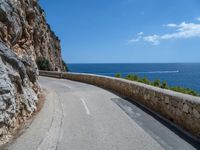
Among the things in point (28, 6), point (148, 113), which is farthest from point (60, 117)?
point (28, 6)

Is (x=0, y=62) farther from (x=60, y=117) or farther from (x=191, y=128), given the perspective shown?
(x=191, y=128)

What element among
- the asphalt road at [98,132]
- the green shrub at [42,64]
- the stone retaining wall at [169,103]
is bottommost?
the asphalt road at [98,132]

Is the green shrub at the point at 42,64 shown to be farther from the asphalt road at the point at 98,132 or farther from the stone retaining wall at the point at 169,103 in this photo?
the asphalt road at the point at 98,132

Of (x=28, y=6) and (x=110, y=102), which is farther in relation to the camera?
(x=28, y=6)

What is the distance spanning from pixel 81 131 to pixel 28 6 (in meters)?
24.7

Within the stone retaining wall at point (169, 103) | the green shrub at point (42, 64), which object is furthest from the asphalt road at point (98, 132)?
the green shrub at point (42, 64)

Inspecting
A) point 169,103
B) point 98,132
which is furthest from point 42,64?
point 98,132

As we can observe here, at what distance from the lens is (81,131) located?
7547 mm

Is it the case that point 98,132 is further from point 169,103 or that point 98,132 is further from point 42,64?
point 42,64


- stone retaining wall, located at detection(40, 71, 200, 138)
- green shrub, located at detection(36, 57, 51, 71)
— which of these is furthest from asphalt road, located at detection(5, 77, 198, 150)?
green shrub, located at detection(36, 57, 51, 71)

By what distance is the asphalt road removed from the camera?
20.5 ft

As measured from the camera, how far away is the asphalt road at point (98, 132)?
6.23m

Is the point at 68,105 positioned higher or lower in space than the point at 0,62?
lower

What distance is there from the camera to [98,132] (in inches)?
292
